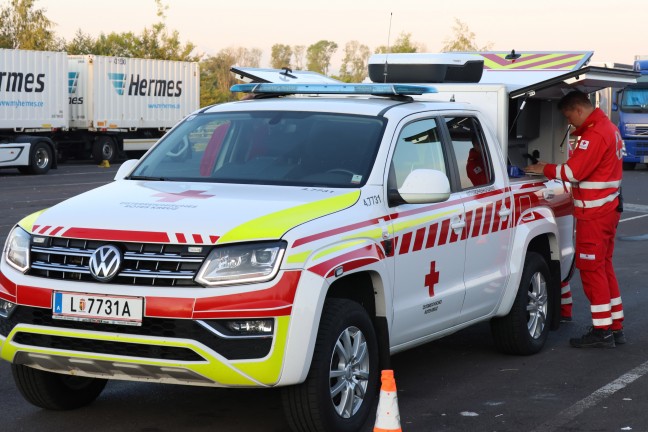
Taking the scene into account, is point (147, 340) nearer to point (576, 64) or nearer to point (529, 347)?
point (529, 347)

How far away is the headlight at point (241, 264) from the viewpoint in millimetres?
5156

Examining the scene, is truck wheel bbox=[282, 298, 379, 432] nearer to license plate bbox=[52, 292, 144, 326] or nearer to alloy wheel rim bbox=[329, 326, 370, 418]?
alloy wheel rim bbox=[329, 326, 370, 418]

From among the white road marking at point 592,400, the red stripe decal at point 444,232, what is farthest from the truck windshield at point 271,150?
the white road marking at point 592,400

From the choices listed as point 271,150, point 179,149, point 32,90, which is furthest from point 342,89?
point 32,90

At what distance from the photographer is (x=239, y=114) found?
6.90 m

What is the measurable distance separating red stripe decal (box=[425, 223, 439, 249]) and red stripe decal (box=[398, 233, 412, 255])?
0.22 metres

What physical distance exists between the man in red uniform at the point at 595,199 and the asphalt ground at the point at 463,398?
0.21m

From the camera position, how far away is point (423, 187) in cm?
600

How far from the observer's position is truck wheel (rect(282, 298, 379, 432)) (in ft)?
17.5

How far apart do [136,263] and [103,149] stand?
31196 mm

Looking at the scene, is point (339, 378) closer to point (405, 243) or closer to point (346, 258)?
point (346, 258)

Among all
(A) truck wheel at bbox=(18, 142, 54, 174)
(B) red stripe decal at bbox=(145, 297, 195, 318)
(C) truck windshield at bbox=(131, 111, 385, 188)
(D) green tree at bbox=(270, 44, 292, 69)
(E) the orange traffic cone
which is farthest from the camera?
(D) green tree at bbox=(270, 44, 292, 69)

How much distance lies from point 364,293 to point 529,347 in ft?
7.41

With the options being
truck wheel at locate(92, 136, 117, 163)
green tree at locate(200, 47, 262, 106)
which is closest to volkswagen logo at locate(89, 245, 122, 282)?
truck wheel at locate(92, 136, 117, 163)
